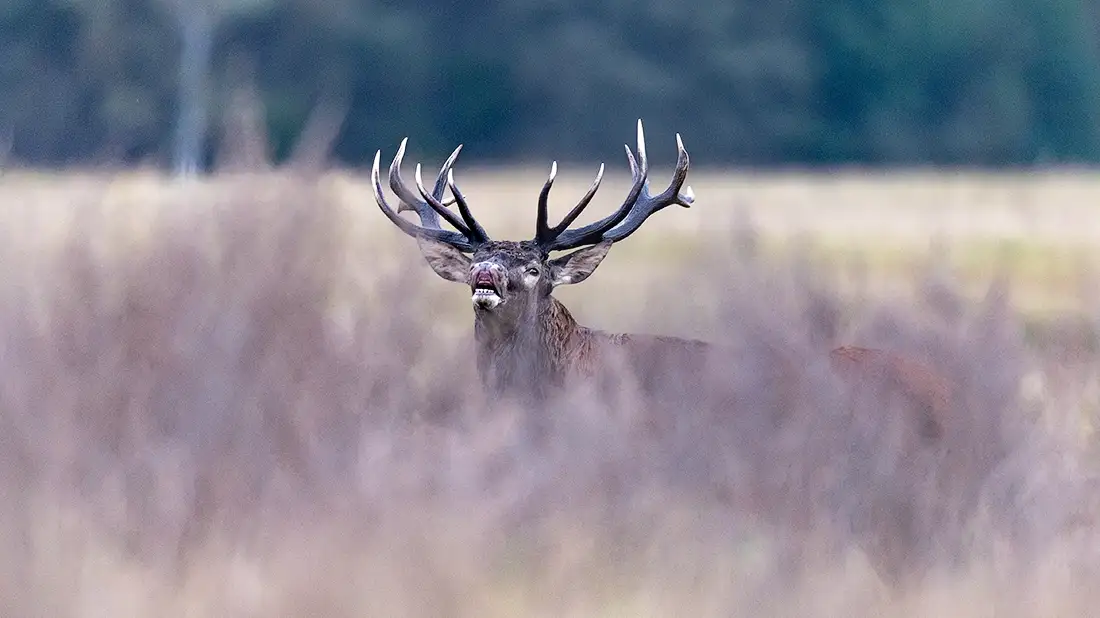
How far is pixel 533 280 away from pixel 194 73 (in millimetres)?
37400

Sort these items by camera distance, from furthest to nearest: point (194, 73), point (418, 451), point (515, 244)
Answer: point (194, 73) → point (515, 244) → point (418, 451)

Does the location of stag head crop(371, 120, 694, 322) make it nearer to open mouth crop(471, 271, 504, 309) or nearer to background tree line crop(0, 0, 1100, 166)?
open mouth crop(471, 271, 504, 309)

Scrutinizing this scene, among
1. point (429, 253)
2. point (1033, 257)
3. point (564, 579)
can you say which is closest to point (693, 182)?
point (1033, 257)

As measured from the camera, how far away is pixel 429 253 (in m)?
9.52

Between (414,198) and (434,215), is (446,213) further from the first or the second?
(414,198)

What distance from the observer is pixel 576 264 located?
9.64 meters

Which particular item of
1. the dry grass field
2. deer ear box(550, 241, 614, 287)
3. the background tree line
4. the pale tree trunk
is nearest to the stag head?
deer ear box(550, 241, 614, 287)

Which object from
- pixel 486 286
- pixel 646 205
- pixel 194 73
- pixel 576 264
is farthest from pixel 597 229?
pixel 194 73

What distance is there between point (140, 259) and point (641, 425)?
233 cm

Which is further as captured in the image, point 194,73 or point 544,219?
point 194,73

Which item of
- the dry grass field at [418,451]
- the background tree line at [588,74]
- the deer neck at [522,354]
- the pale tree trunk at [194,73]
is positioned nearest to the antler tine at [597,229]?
the deer neck at [522,354]

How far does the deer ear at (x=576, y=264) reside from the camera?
9.60 metres

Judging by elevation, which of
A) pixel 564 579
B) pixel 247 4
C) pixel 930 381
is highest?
pixel 247 4

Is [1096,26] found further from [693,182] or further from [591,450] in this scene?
[591,450]
